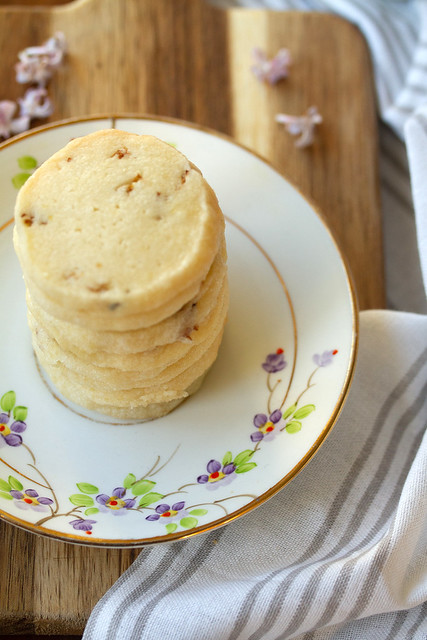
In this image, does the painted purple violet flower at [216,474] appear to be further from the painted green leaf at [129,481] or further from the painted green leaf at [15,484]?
the painted green leaf at [15,484]

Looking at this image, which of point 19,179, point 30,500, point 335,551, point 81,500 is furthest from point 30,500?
point 19,179

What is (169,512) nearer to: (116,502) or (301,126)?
(116,502)

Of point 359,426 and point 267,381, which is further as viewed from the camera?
point 359,426

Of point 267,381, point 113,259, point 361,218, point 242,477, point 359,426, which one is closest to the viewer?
point 113,259

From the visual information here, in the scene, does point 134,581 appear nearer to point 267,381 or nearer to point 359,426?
point 267,381

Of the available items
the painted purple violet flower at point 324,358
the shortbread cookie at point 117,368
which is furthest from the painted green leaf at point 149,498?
the painted purple violet flower at point 324,358

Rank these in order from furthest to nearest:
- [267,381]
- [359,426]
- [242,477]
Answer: [359,426], [267,381], [242,477]

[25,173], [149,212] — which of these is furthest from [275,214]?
[25,173]
